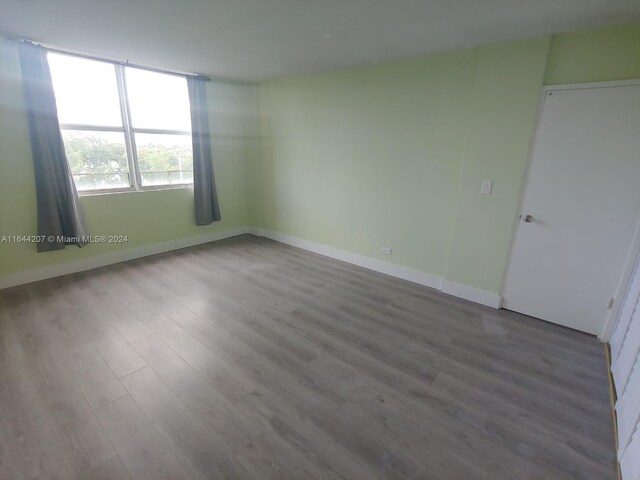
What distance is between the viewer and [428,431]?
169cm

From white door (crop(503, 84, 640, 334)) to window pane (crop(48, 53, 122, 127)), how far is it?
453 centimetres

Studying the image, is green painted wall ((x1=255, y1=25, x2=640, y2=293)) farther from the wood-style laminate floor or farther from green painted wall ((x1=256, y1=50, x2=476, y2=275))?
the wood-style laminate floor

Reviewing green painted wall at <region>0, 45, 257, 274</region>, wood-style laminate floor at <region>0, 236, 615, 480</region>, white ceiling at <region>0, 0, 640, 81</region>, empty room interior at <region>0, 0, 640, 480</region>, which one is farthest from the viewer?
green painted wall at <region>0, 45, 257, 274</region>

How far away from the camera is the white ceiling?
202cm

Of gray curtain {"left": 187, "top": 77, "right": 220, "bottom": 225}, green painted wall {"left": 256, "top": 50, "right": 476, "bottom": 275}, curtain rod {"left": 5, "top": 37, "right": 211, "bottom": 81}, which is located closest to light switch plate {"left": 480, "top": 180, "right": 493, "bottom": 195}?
green painted wall {"left": 256, "top": 50, "right": 476, "bottom": 275}

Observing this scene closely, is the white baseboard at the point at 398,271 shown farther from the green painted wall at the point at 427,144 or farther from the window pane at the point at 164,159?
the window pane at the point at 164,159

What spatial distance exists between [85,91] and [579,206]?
508 cm

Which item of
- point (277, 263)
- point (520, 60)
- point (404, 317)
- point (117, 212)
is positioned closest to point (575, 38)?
point (520, 60)

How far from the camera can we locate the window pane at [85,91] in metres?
3.20

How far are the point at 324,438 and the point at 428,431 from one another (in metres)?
0.58

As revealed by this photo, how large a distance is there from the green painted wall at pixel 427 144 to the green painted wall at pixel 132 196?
1.84 feet

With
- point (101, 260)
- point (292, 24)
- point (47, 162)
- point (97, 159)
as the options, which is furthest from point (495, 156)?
point (101, 260)

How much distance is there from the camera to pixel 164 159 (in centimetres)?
424

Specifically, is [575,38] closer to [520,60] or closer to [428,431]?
[520,60]
